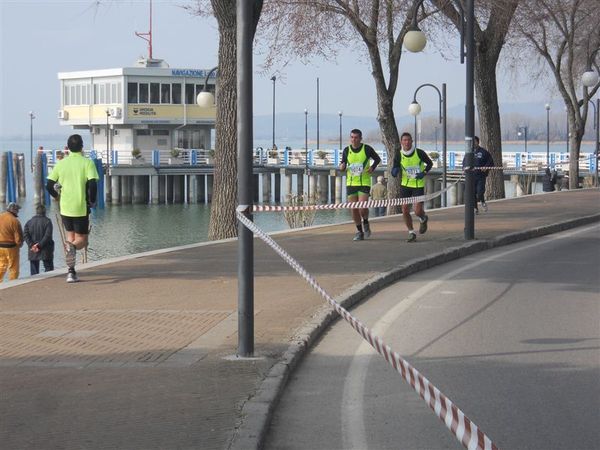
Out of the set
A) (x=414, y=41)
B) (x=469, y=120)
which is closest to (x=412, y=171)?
(x=469, y=120)

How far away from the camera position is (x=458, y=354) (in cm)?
933

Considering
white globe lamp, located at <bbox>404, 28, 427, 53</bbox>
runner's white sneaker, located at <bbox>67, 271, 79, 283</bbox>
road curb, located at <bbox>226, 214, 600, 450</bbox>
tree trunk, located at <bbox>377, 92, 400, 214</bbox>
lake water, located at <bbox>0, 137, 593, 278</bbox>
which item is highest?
white globe lamp, located at <bbox>404, 28, 427, 53</bbox>

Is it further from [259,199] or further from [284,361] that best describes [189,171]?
[284,361]

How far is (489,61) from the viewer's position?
32594 mm

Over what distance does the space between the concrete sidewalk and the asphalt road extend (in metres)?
0.31

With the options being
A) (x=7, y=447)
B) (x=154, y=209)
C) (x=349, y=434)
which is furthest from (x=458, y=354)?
(x=154, y=209)

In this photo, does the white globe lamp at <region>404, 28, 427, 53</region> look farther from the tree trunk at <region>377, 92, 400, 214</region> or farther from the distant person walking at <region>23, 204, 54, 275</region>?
the tree trunk at <region>377, 92, 400, 214</region>

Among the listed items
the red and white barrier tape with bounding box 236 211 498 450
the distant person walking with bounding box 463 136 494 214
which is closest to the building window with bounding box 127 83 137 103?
the distant person walking with bounding box 463 136 494 214

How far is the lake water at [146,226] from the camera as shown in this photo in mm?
35562

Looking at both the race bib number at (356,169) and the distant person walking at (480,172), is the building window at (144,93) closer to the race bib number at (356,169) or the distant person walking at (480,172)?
the distant person walking at (480,172)

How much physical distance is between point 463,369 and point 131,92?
69078mm

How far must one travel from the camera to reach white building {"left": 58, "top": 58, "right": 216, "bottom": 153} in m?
75.3

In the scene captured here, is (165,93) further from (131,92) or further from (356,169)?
(356,169)

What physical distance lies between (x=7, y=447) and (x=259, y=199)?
246 feet
